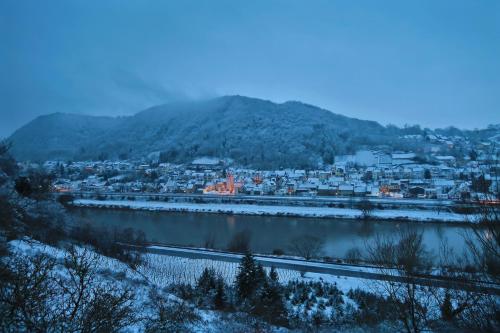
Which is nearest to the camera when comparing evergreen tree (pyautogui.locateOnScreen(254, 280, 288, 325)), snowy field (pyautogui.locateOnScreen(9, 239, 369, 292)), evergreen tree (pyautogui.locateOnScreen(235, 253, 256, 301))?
evergreen tree (pyautogui.locateOnScreen(254, 280, 288, 325))

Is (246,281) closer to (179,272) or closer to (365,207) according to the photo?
(179,272)

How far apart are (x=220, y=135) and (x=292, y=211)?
45.6 m

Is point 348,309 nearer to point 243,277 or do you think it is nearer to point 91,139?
point 243,277

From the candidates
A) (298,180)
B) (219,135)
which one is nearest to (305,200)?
(298,180)

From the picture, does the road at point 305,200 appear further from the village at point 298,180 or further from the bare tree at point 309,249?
the bare tree at point 309,249

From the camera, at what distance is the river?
489 inches

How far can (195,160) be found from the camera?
53000 mm

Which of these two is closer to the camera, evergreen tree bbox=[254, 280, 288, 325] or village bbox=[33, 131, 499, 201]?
evergreen tree bbox=[254, 280, 288, 325]

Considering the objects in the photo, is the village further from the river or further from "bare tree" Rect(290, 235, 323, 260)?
"bare tree" Rect(290, 235, 323, 260)

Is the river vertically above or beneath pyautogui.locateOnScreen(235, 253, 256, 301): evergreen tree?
beneath

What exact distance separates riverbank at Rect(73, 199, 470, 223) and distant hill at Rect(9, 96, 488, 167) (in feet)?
82.4

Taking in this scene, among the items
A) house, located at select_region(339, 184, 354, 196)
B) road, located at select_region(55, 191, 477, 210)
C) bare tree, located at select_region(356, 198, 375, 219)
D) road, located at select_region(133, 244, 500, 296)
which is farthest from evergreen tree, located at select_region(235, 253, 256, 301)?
house, located at select_region(339, 184, 354, 196)

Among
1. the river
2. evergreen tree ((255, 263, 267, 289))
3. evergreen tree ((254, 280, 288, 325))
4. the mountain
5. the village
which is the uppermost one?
the mountain

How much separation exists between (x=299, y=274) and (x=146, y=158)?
2232 inches
